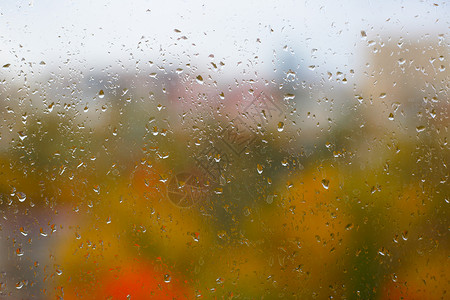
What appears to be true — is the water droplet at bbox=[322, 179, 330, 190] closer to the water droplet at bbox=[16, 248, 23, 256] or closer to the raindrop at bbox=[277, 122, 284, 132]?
the raindrop at bbox=[277, 122, 284, 132]

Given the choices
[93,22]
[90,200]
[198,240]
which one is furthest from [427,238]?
[93,22]

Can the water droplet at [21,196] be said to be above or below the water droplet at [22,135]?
below

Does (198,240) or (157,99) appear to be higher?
(157,99)

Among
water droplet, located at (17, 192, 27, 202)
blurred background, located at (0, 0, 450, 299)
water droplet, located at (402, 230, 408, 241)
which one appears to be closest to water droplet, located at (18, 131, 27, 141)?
blurred background, located at (0, 0, 450, 299)

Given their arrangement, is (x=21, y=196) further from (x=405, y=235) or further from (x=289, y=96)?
(x=405, y=235)

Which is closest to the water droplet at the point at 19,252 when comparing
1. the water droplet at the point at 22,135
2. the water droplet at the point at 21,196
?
the water droplet at the point at 21,196

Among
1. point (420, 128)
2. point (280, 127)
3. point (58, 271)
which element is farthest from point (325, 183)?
point (58, 271)

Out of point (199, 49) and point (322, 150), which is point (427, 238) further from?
point (199, 49)

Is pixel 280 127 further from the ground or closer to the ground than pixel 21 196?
further from the ground

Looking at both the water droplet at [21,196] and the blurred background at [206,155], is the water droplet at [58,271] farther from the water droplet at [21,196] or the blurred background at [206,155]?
the water droplet at [21,196]
